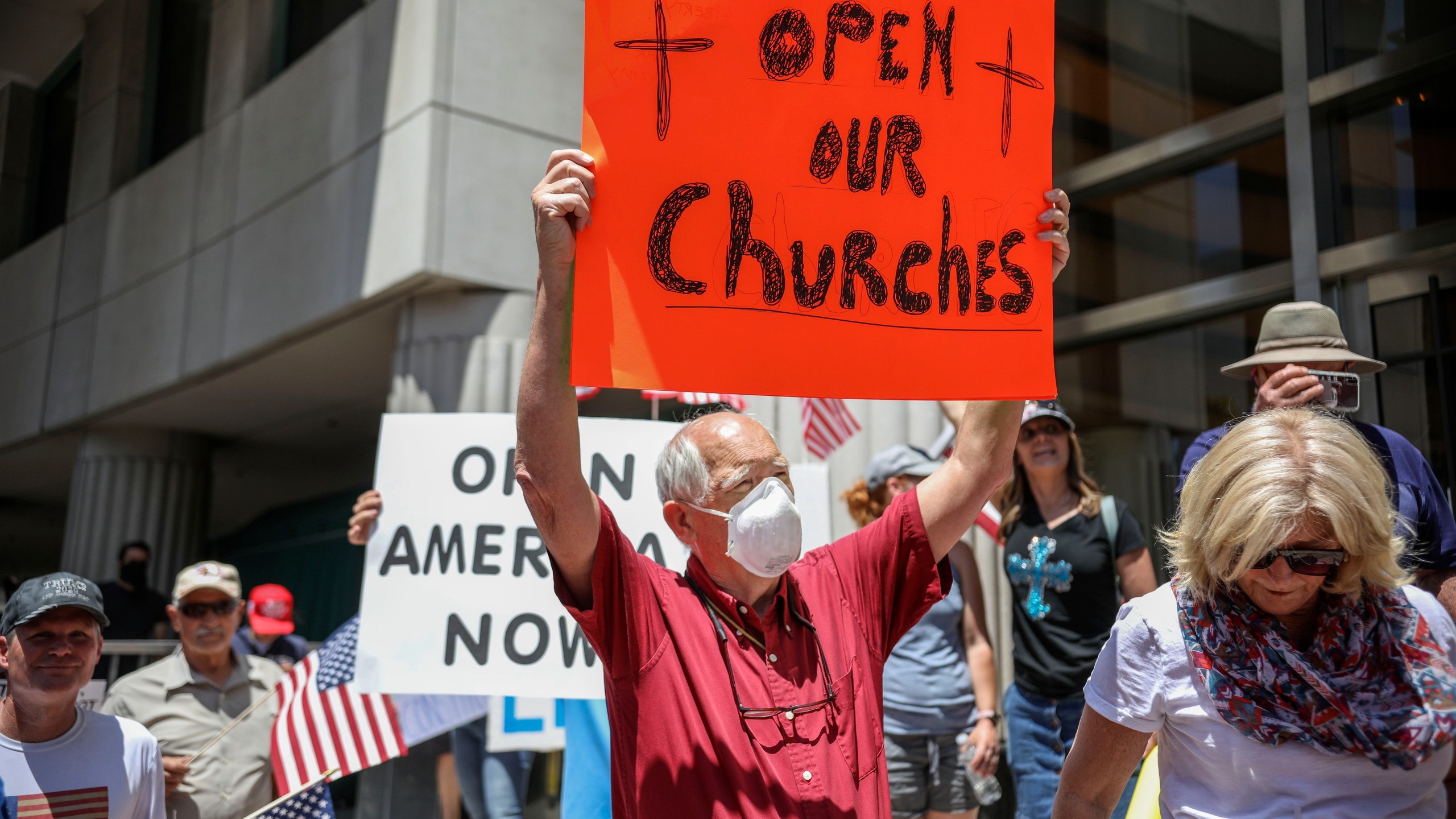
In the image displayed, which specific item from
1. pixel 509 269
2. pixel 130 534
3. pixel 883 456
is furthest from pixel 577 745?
pixel 130 534

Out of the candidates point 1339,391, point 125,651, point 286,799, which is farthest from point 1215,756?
point 125,651

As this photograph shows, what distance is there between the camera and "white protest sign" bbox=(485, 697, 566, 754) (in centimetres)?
480

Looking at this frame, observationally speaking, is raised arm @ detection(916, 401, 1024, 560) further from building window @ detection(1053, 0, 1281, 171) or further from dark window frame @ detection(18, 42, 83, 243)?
dark window frame @ detection(18, 42, 83, 243)

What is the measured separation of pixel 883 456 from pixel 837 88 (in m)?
2.66

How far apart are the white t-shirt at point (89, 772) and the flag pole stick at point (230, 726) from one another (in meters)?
1.23

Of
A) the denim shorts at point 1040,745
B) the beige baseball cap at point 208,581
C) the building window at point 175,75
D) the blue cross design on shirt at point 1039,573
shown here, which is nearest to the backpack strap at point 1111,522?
the blue cross design on shirt at point 1039,573

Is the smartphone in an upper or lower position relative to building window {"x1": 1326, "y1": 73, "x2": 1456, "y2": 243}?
lower

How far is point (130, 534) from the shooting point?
41.2 ft

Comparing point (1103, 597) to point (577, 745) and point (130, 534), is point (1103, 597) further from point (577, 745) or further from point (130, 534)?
point (130, 534)

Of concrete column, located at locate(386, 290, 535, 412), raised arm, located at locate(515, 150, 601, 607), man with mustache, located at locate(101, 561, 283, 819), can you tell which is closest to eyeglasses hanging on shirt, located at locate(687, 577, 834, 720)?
raised arm, located at locate(515, 150, 601, 607)

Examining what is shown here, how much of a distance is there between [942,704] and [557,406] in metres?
2.75

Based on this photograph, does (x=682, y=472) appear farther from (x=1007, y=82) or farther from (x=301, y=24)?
(x=301, y=24)

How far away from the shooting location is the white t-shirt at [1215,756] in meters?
1.80

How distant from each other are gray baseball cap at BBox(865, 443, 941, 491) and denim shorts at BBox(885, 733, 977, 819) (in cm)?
99
